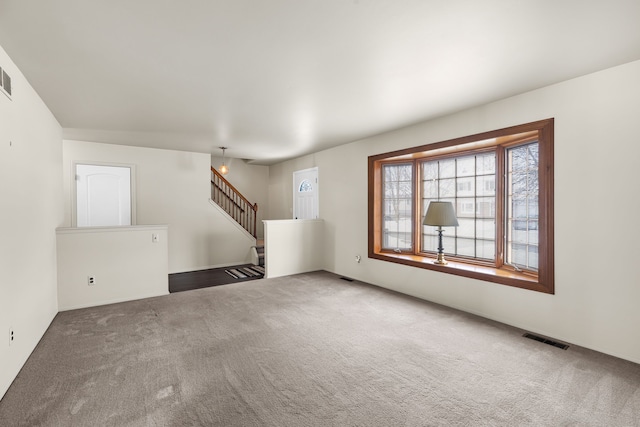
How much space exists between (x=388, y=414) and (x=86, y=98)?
4124mm

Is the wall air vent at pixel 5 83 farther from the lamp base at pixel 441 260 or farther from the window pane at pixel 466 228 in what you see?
the window pane at pixel 466 228

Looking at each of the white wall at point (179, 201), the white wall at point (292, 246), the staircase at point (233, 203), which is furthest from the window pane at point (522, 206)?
the staircase at point (233, 203)

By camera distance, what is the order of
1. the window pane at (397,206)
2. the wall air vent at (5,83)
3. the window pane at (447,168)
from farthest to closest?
the window pane at (397,206) < the window pane at (447,168) < the wall air vent at (5,83)

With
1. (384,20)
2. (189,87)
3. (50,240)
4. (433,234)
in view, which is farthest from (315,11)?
(50,240)

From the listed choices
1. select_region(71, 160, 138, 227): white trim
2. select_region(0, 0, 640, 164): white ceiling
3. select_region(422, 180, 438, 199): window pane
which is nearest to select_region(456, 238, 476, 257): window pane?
select_region(422, 180, 438, 199): window pane

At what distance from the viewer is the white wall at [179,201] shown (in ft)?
18.1

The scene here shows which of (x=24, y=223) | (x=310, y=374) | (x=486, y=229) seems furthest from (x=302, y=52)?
(x=486, y=229)

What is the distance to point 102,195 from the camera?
559 cm

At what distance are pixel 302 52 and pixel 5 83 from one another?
225cm

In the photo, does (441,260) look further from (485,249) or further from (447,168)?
(447,168)

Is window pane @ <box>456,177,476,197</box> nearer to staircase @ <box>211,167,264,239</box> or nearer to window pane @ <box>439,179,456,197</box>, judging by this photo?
window pane @ <box>439,179,456,197</box>

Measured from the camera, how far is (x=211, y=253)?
265 inches

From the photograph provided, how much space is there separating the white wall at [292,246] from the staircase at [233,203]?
206cm

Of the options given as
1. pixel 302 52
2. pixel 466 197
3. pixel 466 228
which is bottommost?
pixel 466 228
